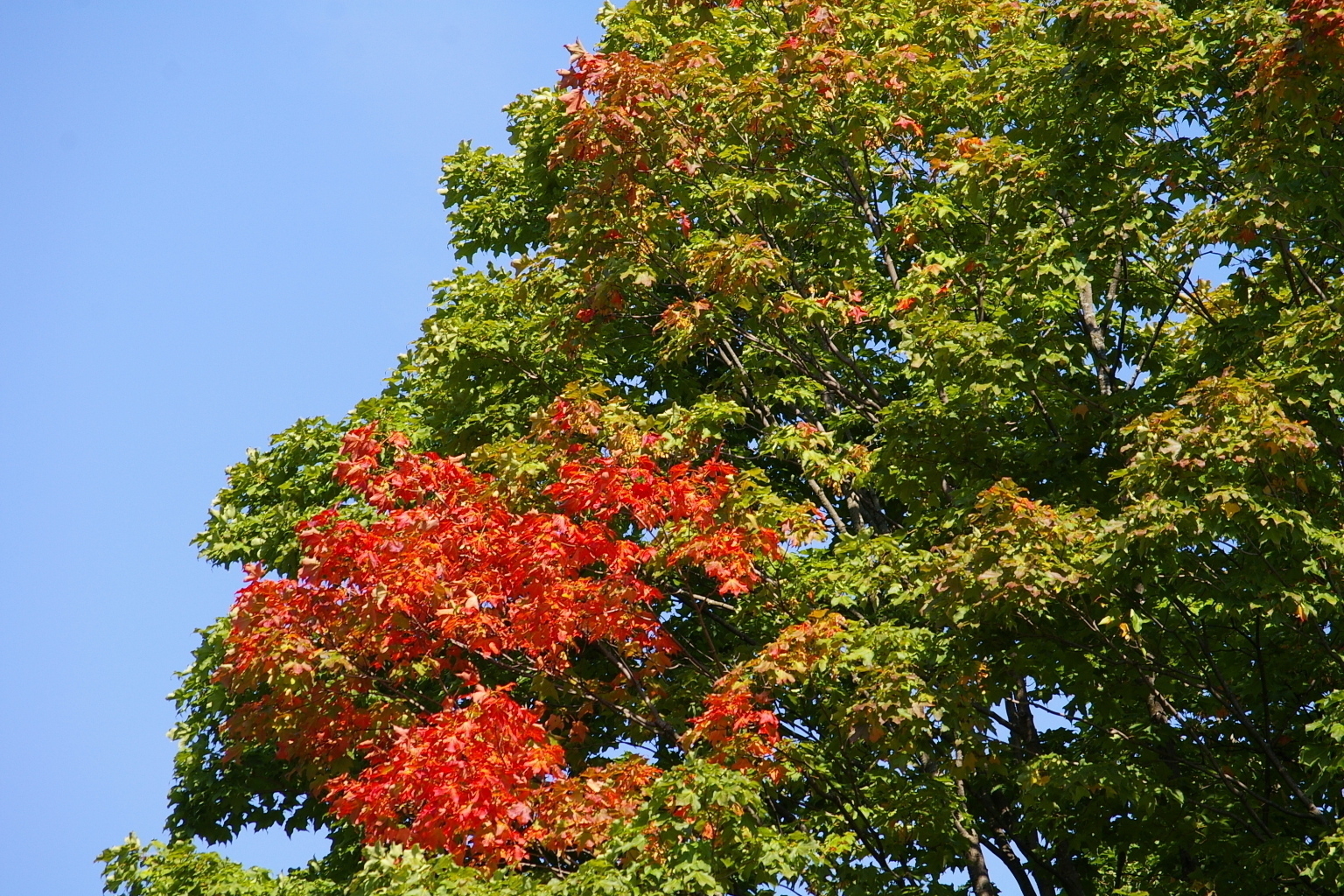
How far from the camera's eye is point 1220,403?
10.5 metres

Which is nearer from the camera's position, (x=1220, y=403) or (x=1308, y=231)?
(x=1220, y=403)

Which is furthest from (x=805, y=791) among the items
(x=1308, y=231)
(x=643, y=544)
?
(x=1308, y=231)

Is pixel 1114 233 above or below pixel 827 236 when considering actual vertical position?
below

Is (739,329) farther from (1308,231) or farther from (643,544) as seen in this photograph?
(1308,231)

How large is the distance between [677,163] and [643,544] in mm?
4668

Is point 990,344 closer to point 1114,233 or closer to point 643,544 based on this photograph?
point 1114,233

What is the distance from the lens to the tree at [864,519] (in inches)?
436

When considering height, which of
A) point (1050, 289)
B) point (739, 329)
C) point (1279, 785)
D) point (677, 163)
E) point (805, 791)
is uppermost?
point (677, 163)

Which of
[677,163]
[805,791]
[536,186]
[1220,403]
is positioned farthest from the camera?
[536,186]

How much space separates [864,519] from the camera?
16875mm

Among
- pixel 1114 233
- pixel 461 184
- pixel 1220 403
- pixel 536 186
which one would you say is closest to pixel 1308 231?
pixel 1114 233

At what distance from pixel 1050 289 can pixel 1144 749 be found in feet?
16.6

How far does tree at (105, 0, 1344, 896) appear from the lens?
11.1 meters

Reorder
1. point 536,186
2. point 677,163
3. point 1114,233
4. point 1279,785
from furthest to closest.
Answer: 1. point 536,186
2. point 677,163
3. point 1114,233
4. point 1279,785
